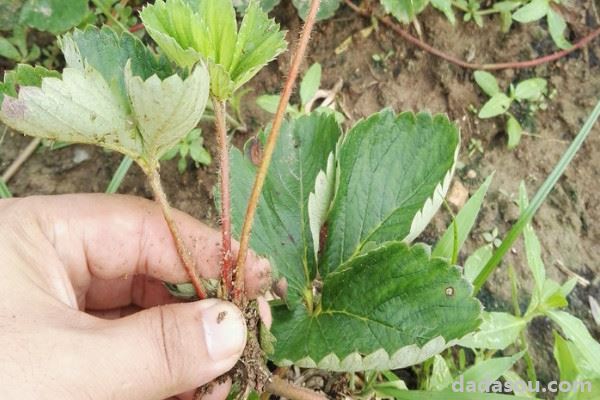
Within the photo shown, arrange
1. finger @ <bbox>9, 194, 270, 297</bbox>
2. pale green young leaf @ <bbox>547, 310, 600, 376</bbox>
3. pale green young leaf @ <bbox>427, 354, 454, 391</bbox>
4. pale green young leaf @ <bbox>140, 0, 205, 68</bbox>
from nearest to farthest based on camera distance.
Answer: pale green young leaf @ <bbox>140, 0, 205, 68</bbox> → finger @ <bbox>9, 194, 270, 297</bbox> → pale green young leaf @ <bbox>547, 310, 600, 376</bbox> → pale green young leaf @ <bbox>427, 354, 454, 391</bbox>

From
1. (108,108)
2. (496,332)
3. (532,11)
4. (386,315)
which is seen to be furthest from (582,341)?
(108,108)

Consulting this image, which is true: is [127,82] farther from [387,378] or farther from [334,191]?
[387,378]

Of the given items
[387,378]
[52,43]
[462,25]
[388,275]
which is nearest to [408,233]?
[388,275]

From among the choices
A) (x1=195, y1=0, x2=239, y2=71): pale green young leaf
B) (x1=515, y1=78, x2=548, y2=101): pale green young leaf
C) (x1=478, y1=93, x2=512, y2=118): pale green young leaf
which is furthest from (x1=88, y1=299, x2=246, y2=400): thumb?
(x1=515, y1=78, x2=548, y2=101): pale green young leaf

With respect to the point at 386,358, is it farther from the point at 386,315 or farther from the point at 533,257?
the point at 533,257

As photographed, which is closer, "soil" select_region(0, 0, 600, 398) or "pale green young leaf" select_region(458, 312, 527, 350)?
"pale green young leaf" select_region(458, 312, 527, 350)

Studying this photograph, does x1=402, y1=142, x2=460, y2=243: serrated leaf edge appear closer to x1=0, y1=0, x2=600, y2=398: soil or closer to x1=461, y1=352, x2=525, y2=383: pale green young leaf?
x1=461, y1=352, x2=525, y2=383: pale green young leaf

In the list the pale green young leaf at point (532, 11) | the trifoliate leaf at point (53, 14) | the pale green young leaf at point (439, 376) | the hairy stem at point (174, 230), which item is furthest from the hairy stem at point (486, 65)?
the hairy stem at point (174, 230)
